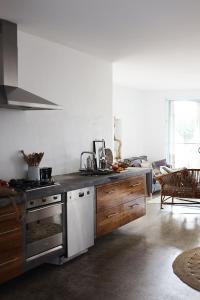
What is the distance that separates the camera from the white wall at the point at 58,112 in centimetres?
401

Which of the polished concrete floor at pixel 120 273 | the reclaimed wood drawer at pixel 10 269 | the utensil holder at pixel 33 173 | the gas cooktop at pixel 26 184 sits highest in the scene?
the utensil holder at pixel 33 173

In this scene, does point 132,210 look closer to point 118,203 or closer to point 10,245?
point 118,203

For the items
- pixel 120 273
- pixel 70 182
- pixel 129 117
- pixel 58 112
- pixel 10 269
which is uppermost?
pixel 129 117

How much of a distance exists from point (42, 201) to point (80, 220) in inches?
27.2

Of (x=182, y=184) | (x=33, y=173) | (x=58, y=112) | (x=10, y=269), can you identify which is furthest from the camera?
(x=182, y=184)

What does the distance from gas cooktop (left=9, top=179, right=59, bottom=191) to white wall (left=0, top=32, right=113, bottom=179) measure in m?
0.25

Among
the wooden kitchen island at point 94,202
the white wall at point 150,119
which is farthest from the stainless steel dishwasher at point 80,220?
the white wall at point 150,119

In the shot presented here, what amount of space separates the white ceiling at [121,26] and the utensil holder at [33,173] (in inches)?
60.6

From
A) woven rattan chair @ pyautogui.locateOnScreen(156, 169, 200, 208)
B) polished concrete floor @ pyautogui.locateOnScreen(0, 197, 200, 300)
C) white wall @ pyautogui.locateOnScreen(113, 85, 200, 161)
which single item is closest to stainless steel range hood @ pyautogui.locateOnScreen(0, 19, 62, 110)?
polished concrete floor @ pyautogui.locateOnScreen(0, 197, 200, 300)

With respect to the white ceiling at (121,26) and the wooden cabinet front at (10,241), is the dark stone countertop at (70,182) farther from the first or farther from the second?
the white ceiling at (121,26)

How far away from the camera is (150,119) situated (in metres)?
9.68

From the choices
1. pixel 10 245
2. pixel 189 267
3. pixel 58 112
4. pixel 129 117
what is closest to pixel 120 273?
pixel 189 267

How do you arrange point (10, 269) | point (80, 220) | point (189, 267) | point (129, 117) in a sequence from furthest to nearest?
point (129, 117) → point (80, 220) → point (189, 267) → point (10, 269)

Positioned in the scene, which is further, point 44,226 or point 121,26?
point 121,26
